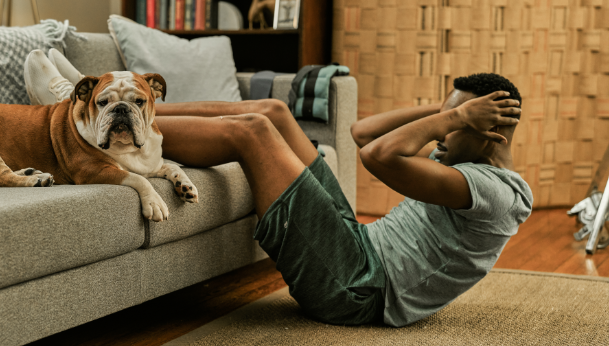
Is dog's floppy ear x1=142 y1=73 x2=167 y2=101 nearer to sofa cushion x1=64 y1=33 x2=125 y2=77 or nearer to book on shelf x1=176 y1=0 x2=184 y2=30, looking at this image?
sofa cushion x1=64 y1=33 x2=125 y2=77

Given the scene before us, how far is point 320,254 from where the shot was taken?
4.54 feet

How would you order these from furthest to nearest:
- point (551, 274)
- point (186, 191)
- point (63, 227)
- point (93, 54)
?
1. point (93, 54)
2. point (551, 274)
3. point (186, 191)
4. point (63, 227)

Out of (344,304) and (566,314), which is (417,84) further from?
(344,304)

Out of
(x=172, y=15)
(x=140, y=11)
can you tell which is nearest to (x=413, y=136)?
(x=172, y=15)

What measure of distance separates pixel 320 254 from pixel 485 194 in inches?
16.2

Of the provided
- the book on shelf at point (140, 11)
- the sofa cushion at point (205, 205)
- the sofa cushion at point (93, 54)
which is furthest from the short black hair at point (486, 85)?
the book on shelf at point (140, 11)

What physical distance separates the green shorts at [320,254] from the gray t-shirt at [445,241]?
0.05 metres

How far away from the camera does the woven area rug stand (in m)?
1.42

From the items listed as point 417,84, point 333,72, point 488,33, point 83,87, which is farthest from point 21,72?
point 488,33

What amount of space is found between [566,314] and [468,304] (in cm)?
27

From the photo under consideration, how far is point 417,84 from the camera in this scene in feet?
9.62

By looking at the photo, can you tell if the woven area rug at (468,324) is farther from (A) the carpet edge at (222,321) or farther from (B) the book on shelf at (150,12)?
(B) the book on shelf at (150,12)

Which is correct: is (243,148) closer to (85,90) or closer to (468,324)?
(85,90)

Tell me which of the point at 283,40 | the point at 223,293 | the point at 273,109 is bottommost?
the point at 223,293
